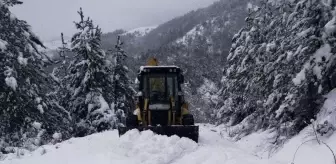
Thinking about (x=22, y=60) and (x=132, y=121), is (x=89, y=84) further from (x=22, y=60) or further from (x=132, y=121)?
(x=132, y=121)

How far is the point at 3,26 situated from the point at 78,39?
752cm

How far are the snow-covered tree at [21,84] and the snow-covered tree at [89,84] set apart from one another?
506 cm

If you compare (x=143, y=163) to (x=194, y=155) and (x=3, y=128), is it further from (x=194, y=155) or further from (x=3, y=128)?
(x=3, y=128)

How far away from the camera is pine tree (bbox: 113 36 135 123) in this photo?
2511cm

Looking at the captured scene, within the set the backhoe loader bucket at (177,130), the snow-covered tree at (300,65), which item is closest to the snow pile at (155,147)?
the backhoe loader bucket at (177,130)

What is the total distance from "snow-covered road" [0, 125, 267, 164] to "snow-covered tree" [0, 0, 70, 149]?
4654 millimetres

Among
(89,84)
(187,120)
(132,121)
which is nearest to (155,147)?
(187,120)

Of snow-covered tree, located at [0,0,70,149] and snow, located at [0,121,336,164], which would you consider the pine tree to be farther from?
snow, located at [0,121,336,164]

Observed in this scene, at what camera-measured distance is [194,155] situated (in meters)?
8.48

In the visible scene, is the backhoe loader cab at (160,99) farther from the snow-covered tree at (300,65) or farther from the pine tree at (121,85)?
the pine tree at (121,85)

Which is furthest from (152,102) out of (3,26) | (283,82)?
(3,26)

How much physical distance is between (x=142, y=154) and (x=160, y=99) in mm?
4073

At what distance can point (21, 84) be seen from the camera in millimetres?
15688

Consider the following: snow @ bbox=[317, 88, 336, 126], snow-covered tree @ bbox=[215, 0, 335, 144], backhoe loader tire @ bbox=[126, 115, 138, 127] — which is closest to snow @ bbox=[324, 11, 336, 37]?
snow-covered tree @ bbox=[215, 0, 335, 144]
